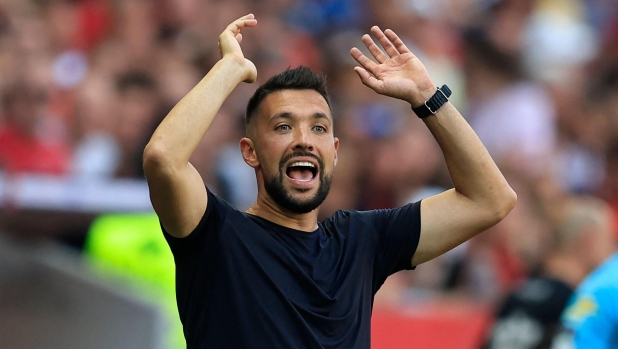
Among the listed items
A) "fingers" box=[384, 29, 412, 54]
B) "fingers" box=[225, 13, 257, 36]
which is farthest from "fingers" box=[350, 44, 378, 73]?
"fingers" box=[225, 13, 257, 36]

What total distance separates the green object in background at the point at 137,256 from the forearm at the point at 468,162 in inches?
133

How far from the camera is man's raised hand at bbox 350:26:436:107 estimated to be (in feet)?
12.6

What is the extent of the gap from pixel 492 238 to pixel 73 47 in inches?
157

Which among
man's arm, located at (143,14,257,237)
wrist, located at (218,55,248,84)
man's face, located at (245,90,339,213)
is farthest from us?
man's face, located at (245,90,339,213)

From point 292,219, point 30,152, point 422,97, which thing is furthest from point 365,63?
point 30,152

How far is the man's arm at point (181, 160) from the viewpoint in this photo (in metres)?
3.31

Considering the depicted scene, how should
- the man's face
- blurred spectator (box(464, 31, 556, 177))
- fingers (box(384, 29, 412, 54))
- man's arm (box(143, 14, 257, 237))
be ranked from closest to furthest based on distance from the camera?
man's arm (box(143, 14, 257, 237)) < the man's face < fingers (box(384, 29, 412, 54)) < blurred spectator (box(464, 31, 556, 177))

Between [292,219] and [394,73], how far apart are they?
69cm

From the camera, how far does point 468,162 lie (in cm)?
390

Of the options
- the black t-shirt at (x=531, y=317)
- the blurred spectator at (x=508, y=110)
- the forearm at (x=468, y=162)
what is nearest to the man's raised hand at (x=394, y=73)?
the forearm at (x=468, y=162)

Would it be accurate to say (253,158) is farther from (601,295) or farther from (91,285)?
(91,285)

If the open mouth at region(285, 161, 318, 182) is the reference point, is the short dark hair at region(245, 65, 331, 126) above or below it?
above

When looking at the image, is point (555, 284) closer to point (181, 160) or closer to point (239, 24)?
point (239, 24)

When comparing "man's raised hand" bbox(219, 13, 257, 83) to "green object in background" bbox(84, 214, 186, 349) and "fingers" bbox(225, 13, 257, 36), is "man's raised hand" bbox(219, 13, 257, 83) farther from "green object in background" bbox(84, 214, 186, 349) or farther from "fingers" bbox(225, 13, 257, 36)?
"green object in background" bbox(84, 214, 186, 349)
